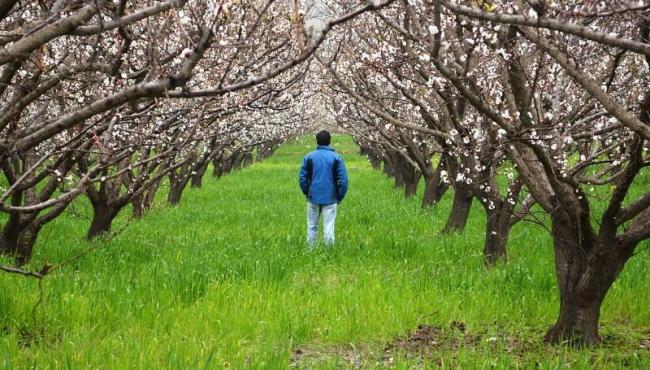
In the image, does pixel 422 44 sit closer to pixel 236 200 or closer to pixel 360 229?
pixel 360 229

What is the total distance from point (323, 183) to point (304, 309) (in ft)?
11.7

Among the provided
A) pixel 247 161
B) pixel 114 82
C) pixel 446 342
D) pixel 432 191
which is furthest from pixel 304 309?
pixel 247 161

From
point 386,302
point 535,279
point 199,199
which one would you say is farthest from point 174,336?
point 199,199

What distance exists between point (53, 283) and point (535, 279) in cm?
437

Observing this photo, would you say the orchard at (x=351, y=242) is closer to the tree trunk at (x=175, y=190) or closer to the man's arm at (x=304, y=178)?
the man's arm at (x=304, y=178)

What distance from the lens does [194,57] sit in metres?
2.34

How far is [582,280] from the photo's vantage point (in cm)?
443

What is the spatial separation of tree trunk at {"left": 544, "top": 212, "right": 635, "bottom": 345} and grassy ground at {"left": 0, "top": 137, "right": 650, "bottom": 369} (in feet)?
0.50

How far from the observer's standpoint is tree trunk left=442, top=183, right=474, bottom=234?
917 cm

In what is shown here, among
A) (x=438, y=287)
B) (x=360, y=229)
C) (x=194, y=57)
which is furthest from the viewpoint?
(x=360, y=229)

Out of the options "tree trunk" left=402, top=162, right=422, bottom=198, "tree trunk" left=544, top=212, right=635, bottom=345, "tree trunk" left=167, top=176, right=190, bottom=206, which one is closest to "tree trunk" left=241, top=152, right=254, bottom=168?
"tree trunk" left=167, top=176, right=190, bottom=206

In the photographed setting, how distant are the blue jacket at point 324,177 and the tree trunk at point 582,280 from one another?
4269mm

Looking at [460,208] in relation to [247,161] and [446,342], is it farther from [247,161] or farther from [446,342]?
[247,161]

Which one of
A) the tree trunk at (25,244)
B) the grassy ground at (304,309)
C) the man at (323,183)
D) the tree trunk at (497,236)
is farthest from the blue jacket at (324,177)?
the tree trunk at (25,244)
